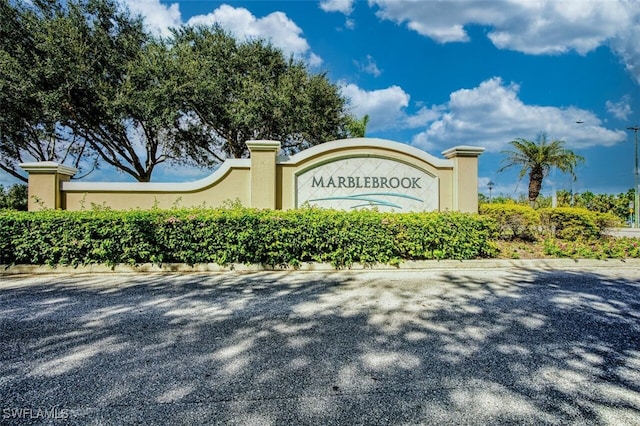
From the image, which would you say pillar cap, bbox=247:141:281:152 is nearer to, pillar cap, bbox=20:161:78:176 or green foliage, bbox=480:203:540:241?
pillar cap, bbox=20:161:78:176

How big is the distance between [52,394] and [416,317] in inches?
134

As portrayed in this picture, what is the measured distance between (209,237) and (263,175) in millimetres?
3016

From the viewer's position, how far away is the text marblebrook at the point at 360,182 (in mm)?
9984

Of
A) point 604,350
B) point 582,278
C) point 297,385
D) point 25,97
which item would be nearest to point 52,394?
point 297,385

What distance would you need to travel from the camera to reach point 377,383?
271 cm

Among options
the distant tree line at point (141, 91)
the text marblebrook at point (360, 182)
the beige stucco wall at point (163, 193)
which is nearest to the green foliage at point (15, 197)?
the distant tree line at point (141, 91)

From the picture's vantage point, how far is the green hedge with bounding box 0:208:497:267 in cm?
697

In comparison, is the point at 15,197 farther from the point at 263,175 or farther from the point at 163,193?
the point at 263,175

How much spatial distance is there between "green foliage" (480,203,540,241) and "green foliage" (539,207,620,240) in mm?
442

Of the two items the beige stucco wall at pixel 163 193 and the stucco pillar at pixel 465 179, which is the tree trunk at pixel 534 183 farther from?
the beige stucco wall at pixel 163 193

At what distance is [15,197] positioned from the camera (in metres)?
14.9

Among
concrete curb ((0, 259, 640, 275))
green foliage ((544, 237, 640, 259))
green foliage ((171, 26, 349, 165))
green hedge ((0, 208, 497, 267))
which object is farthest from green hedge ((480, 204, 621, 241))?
green foliage ((171, 26, 349, 165))

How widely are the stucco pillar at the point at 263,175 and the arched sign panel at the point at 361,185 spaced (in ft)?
2.34

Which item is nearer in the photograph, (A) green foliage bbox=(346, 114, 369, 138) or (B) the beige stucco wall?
(B) the beige stucco wall
